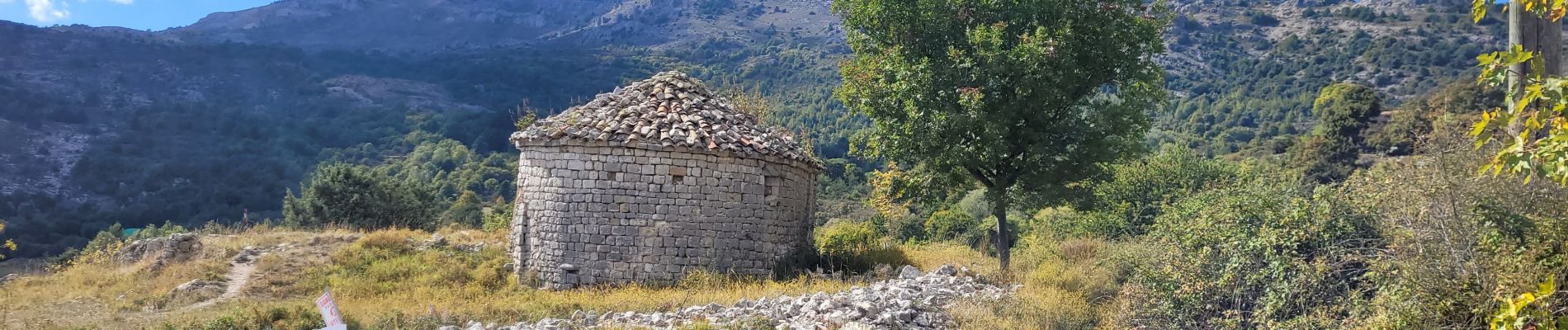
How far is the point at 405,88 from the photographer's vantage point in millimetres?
81875

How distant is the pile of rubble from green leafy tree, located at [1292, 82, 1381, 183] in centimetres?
2897

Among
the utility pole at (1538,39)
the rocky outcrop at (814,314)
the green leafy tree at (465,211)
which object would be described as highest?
the utility pole at (1538,39)

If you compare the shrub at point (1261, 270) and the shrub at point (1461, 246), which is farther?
the shrub at point (1261, 270)

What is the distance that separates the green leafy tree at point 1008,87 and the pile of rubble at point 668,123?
6.14ft

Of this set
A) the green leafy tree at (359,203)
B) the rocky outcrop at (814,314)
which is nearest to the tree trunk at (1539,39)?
the rocky outcrop at (814,314)

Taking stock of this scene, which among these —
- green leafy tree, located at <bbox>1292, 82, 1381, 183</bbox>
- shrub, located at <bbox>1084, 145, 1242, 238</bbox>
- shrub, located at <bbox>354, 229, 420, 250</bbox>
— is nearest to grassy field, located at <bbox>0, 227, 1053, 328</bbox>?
shrub, located at <bbox>354, 229, 420, 250</bbox>

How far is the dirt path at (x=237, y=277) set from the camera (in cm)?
1250

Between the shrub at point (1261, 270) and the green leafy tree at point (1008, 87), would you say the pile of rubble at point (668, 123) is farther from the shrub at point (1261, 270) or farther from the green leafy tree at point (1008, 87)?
the shrub at point (1261, 270)

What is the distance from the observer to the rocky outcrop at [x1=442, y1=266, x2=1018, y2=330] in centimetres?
820

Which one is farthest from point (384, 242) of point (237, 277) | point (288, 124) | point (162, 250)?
point (288, 124)

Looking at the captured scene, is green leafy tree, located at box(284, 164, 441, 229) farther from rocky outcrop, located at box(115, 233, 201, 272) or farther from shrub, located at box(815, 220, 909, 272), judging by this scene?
shrub, located at box(815, 220, 909, 272)

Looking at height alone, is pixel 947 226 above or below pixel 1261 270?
below

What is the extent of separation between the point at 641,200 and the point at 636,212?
182mm

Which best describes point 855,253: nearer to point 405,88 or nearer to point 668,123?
point 668,123
